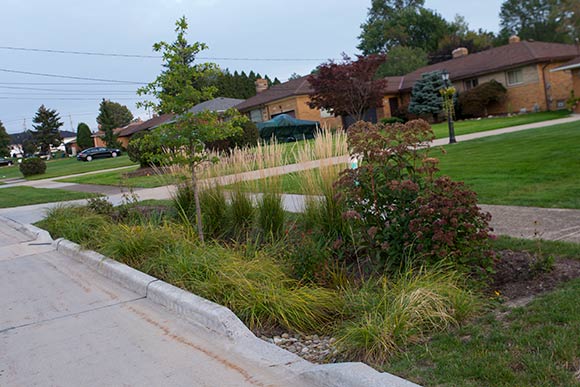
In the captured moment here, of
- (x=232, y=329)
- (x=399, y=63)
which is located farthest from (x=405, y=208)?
(x=399, y=63)

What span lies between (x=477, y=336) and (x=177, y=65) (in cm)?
537

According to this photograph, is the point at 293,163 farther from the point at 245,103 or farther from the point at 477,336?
the point at 245,103

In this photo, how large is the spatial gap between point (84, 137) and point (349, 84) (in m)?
62.0

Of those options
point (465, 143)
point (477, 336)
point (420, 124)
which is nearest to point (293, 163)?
point (420, 124)

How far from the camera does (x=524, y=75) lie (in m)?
36.8

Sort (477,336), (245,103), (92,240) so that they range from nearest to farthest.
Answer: (477,336), (92,240), (245,103)

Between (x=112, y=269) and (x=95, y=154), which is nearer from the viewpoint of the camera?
(x=112, y=269)

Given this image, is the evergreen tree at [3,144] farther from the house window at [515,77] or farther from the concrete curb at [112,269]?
the concrete curb at [112,269]

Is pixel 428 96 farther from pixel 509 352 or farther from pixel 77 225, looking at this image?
pixel 509 352

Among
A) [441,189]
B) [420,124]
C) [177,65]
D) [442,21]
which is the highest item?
[442,21]

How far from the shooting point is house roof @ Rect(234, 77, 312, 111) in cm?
4484

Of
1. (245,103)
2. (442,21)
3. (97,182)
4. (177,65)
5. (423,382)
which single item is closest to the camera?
(423,382)

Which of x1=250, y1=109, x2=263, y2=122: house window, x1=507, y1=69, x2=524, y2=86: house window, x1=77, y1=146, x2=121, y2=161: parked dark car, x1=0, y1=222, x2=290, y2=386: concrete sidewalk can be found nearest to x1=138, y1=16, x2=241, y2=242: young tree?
x1=0, y1=222, x2=290, y2=386: concrete sidewalk

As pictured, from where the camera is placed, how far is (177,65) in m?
7.86
